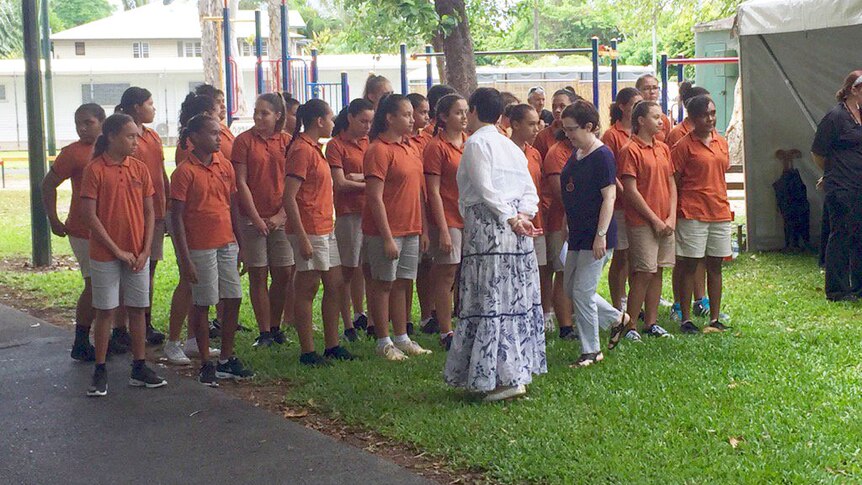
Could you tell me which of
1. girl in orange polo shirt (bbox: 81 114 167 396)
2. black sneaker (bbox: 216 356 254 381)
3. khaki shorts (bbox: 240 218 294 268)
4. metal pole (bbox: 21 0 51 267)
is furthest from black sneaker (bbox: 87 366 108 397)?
metal pole (bbox: 21 0 51 267)

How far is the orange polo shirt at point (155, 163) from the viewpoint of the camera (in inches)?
328

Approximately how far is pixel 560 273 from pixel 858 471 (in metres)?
3.64

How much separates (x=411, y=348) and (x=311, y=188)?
1.39 m

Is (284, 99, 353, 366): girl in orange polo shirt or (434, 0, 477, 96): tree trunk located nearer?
(284, 99, 353, 366): girl in orange polo shirt

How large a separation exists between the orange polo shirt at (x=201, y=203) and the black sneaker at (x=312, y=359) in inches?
38.0

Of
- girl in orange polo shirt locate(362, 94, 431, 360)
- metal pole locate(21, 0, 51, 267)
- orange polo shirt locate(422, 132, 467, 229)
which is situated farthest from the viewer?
metal pole locate(21, 0, 51, 267)

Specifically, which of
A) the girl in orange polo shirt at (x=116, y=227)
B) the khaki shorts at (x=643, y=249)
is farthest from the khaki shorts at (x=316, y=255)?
the khaki shorts at (x=643, y=249)

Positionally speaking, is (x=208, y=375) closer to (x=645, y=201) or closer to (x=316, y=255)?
(x=316, y=255)

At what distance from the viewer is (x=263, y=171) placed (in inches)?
326

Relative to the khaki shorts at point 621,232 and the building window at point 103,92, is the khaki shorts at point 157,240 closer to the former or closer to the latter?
the khaki shorts at point 621,232

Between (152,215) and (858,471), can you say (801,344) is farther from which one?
(152,215)

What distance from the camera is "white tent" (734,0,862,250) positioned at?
12.6 meters

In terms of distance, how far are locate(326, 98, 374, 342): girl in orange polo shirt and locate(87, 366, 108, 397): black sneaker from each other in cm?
198

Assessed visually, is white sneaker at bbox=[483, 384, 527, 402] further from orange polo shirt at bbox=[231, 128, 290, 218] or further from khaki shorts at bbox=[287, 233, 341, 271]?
orange polo shirt at bbox=[231, 128, 290, 218]
